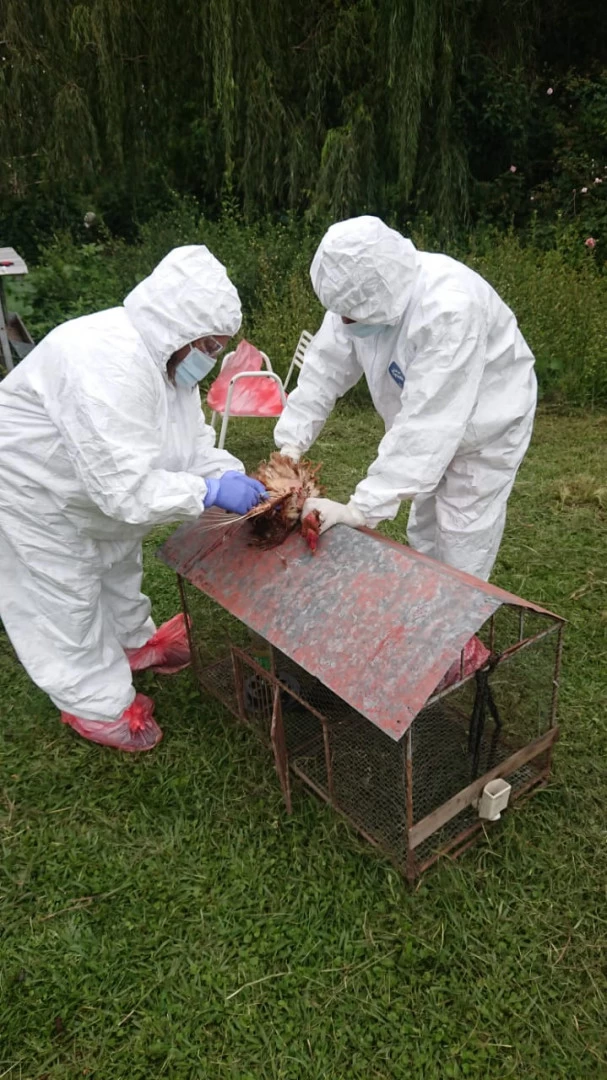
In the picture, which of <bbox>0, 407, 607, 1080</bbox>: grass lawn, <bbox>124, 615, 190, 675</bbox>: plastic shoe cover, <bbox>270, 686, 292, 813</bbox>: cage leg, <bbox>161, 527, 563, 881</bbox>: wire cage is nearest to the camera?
<bbox>0, 407, 607, 1080</bbox>: grass lawn

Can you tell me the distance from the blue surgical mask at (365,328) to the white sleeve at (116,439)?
770 mm

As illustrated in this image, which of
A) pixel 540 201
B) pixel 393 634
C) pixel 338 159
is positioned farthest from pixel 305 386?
pixel 540 201

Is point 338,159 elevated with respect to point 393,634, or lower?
elevated

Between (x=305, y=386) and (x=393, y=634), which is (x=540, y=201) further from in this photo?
(x=393, y=634)

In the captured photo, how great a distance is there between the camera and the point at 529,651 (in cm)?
274

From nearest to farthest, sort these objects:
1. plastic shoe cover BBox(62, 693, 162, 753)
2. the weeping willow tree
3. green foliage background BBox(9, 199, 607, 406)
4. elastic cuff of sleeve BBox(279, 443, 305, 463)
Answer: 1. plastic shoe cover BBox(62, 693, 162, 753)
2. elastic cuff of sleeve BBox(279, 443, 305, 463)
3. green foliage background BBox(9, 199, 607, 406)
4. the weeping willow tree

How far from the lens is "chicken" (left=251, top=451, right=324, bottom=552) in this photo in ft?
8.35

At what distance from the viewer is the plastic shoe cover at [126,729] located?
10.1ft

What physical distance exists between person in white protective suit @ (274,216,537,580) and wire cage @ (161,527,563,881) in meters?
0.30

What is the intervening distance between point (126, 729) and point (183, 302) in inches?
69.6

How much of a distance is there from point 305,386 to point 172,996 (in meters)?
2.30

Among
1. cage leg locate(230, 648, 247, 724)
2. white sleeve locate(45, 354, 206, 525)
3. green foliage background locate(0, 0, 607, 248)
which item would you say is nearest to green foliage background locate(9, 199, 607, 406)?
green foliage background locate(0, 0, 607, 248)

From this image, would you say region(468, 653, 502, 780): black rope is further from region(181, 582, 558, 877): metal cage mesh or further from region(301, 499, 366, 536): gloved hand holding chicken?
region(301, 499, 366, 536): gloved hand holding chicken

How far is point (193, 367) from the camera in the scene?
258 centimetres
